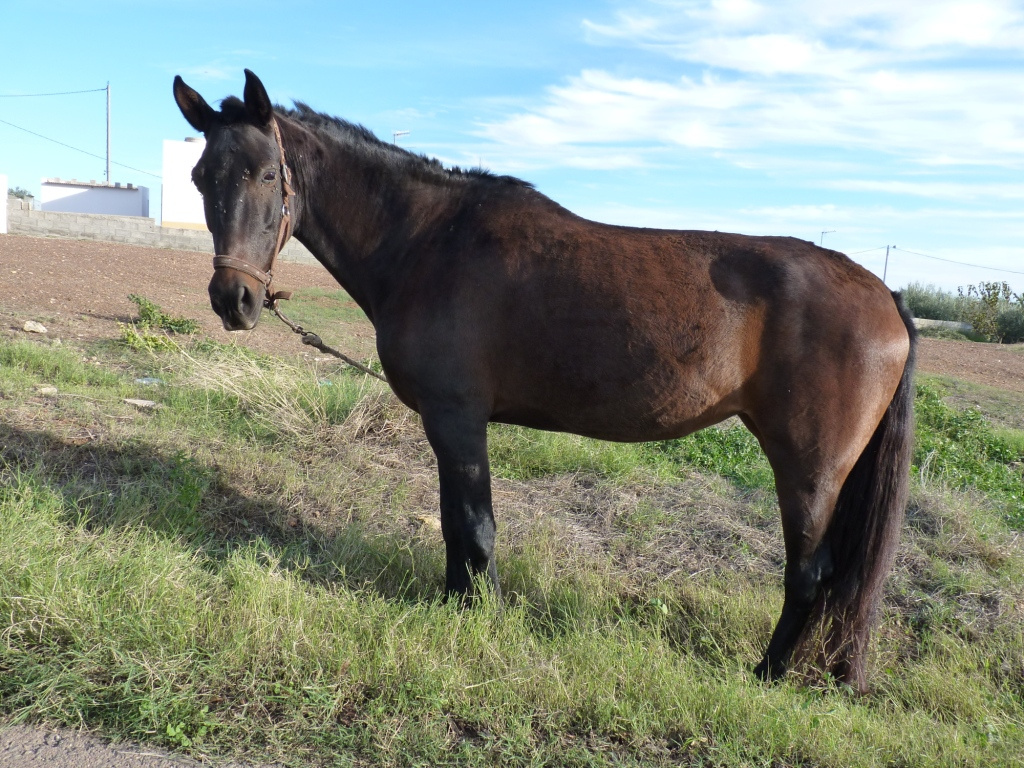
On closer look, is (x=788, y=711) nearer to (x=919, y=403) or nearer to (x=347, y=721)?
(x=347, y=721)

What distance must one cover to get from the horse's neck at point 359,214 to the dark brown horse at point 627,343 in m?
0.06

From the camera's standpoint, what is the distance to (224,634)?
3117mm

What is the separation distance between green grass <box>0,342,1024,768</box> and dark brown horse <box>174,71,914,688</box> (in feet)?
Result: 1.57

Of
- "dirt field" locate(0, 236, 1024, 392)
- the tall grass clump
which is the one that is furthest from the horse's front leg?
"dirt field" locate(0, 236, 1024, 392)

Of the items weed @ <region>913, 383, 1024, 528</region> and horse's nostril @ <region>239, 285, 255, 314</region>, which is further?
weed @ <region>913, 383, 1024, 528</region>

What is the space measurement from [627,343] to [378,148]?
1646 millimetres

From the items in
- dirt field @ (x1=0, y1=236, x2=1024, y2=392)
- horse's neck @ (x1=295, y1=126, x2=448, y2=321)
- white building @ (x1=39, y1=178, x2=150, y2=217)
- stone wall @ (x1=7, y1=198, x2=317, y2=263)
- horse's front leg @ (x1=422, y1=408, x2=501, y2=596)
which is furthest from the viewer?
white building @ (x1=39, y1=178, x2=150, y2=217)

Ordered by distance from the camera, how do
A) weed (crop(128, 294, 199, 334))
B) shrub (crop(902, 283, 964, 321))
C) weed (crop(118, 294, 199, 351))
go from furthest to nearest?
shrub (crop(902, 283, 964, 321)) < weed (crop(128, 294, 199, 334)) < weed (crop(118, 294, 199, 351))

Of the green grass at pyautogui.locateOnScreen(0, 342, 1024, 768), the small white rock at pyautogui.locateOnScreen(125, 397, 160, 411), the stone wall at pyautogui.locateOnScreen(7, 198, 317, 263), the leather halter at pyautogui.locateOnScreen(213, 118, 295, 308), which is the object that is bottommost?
the green grass at pyautogui.locateOnScreen(0, 342, 1024, 768)

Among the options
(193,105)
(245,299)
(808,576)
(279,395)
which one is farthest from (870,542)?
(279,395)

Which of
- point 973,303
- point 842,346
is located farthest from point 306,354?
point 973,303

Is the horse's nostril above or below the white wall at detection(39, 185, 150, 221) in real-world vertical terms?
below

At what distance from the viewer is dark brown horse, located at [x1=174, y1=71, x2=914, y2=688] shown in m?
3.23

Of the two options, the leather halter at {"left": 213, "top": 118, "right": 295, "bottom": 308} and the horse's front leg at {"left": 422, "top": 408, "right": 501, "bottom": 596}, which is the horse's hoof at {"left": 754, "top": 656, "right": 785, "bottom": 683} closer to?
the horse's front leg at {"left": 422, "top": 408, "right": 501, "bottom": 596}
